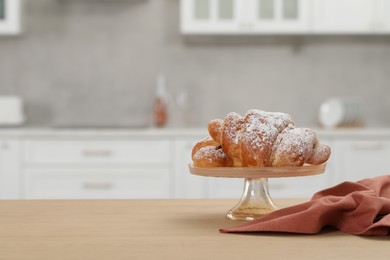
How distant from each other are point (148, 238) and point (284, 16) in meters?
3.05

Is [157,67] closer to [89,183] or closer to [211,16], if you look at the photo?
[211,16]

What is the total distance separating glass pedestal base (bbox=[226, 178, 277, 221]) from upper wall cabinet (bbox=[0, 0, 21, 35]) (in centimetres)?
301

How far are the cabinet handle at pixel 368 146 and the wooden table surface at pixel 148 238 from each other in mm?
2509

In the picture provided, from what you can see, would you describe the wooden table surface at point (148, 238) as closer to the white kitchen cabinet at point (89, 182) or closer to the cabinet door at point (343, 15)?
the white kitchen cabinet at point (89, 182)

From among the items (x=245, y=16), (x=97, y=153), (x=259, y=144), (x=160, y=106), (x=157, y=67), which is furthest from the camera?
(x=157, y=67)

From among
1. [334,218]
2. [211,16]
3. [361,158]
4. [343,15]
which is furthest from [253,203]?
[343,15]

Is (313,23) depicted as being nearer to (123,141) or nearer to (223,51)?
(223,51)

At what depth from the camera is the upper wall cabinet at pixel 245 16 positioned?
3.96 m

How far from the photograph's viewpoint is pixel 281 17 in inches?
157

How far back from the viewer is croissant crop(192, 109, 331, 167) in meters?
1.22

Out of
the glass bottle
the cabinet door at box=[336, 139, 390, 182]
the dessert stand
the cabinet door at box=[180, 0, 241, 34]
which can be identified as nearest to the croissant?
the dessert stand

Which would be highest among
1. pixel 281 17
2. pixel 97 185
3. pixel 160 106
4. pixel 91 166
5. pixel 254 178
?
pixel 281 17

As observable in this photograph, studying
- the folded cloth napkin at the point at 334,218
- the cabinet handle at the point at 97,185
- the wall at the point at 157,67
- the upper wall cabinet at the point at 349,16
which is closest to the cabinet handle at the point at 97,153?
the cabinet handle at the point at 97,185

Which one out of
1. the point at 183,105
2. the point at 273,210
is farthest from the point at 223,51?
the point at 273,210
